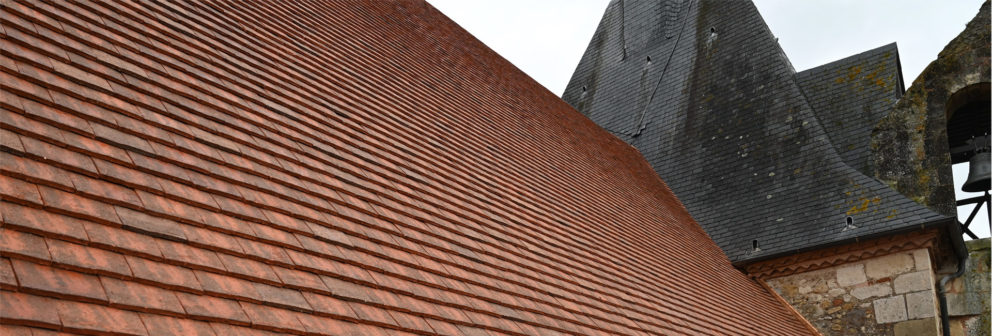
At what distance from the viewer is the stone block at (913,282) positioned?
8.82 meters

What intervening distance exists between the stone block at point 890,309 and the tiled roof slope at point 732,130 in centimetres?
82

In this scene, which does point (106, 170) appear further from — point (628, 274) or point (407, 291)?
point (628, 274)

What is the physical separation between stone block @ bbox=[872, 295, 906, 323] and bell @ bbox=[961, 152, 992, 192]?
2074 mm

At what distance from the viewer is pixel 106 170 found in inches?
95.4

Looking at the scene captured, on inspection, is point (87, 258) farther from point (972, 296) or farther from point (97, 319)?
point (972, 296)

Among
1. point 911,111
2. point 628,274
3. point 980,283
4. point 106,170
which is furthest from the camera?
point 911,111

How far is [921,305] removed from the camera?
8844 mm

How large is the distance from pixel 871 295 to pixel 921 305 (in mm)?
515

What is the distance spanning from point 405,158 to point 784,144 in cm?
758

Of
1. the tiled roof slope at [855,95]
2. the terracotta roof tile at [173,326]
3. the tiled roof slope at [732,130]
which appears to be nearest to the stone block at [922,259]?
the tiled roof slope at [732,130]

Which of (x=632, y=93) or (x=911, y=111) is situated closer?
(x=911, y=111)

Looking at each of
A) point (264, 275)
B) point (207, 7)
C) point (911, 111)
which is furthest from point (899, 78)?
point (264, 275)

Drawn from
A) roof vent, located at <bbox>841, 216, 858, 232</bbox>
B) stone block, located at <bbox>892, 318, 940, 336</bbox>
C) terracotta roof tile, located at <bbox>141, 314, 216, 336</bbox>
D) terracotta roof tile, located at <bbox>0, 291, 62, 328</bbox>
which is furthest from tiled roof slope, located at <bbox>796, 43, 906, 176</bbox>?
terracotta roof tile, located at <bbox>0, 291, 62, 328</bbox>

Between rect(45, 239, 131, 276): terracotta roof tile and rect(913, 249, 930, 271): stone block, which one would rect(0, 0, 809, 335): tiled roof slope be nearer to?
rect(45, 239, 131, 276): terracotta roof tile
